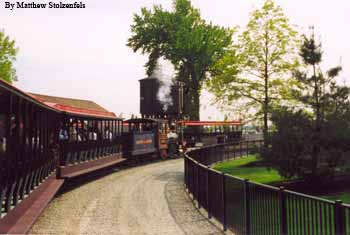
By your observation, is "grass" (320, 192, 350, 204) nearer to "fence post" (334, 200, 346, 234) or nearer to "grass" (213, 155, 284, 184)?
"grass" (213, 155, 284, 184)

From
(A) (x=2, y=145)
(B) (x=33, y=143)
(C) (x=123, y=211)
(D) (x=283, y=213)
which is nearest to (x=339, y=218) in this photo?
(D) (x=283, y=213)

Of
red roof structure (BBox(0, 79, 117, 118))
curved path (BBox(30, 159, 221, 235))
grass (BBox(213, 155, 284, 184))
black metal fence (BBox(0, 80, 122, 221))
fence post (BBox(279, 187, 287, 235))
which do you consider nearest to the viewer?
fence post (BBox(279, 187, 287, 235))

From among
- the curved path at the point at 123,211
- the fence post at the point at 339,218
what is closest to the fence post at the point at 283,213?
the fence post at the point at 339,218

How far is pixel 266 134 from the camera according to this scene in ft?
55.5

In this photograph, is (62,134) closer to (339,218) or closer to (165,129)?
(339,218)

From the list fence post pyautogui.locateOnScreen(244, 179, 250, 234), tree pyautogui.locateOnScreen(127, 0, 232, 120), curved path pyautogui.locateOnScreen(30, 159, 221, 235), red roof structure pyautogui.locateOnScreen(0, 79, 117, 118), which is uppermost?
tree pyautogui.locateOnScreen(127, 0, 232, 120)

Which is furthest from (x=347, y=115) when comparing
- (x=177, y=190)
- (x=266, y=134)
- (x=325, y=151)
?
(x=177, y=190)

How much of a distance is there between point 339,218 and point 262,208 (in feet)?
8.36

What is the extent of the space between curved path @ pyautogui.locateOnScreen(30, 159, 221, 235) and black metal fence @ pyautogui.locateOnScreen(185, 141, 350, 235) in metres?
0.55

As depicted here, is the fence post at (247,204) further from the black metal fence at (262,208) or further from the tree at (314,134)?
the tree at (314,134)

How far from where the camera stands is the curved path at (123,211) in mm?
10205

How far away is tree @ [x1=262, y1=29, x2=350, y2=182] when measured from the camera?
1592 cm

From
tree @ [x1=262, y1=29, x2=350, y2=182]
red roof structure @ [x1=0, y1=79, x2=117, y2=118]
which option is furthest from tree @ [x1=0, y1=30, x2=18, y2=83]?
tree @ [x1=262, y1=29, x2=350, y2=182]

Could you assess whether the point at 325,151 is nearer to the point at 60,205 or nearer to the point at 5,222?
the point at 60,205
